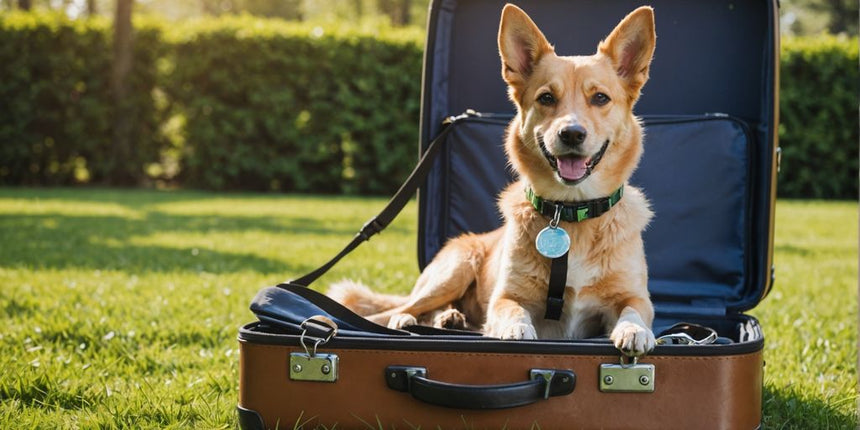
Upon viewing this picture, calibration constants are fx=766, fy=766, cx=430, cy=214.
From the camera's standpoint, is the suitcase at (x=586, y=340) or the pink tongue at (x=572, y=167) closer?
the suitcase at (x=586, y=340)

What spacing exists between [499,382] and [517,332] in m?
0.25

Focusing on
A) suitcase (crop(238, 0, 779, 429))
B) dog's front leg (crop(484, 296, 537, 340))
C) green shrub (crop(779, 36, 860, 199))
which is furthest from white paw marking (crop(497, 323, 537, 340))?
green shrub (crop(779, 36, 860, 199))

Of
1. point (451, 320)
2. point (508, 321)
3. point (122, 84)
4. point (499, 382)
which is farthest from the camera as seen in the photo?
point (122, 84)

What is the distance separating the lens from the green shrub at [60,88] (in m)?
12.2

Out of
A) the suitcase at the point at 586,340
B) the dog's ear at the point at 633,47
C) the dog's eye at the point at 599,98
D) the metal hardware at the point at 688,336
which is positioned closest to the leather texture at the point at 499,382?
the suitcase at the point at 586,340

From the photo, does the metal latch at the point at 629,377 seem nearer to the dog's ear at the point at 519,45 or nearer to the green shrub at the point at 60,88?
the dog's ear at the point at 519,45

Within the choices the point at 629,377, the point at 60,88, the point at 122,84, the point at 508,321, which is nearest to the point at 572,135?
the point at 508,321

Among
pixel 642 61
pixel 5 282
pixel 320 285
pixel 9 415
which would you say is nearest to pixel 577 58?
pixel 642 61

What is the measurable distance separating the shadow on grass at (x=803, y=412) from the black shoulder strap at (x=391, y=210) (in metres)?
1.59

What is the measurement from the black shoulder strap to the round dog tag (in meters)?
0.71

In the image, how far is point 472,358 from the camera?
231 centimetres

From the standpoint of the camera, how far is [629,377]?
88.3 inches

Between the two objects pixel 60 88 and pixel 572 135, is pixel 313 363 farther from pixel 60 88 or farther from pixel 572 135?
Answer: pixel 60 88

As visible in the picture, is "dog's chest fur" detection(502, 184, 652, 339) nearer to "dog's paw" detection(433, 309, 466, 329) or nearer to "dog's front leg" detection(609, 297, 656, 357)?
"dog's front leg" detection(609, 297, 656, 357)
